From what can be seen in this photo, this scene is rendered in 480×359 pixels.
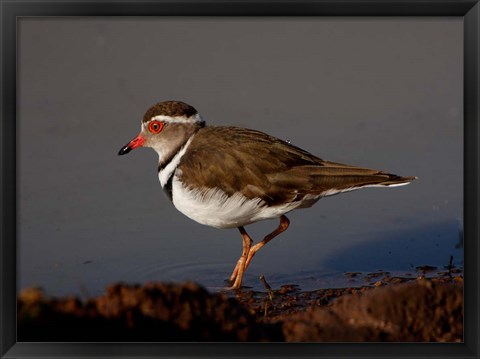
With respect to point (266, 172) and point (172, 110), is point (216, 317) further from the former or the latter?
point (172, 110)

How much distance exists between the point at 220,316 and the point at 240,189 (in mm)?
2363

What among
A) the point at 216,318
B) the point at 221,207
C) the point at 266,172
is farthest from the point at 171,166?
the point at 216,318

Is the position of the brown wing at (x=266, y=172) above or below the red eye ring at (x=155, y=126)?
below

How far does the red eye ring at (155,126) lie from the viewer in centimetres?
860

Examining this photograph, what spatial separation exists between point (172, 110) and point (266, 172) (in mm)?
1195

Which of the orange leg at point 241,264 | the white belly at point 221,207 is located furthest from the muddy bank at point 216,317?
the orange leg at point 241,264

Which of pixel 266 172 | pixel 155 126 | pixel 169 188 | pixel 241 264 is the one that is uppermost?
pixel 155 126

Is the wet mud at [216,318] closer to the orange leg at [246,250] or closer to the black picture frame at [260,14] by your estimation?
the black picture frame at [260,14]

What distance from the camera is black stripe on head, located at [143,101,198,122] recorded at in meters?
8.55

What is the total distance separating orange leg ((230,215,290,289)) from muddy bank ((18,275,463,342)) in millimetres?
2149

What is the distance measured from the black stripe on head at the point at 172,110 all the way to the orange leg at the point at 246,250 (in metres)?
1.26

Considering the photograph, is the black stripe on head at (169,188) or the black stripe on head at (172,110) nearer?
the black stripe on head at (169,188)

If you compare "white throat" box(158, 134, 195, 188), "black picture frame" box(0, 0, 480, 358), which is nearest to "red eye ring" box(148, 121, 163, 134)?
"white throat" box(158, 134, 195, 188)

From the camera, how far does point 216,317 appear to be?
574cm
